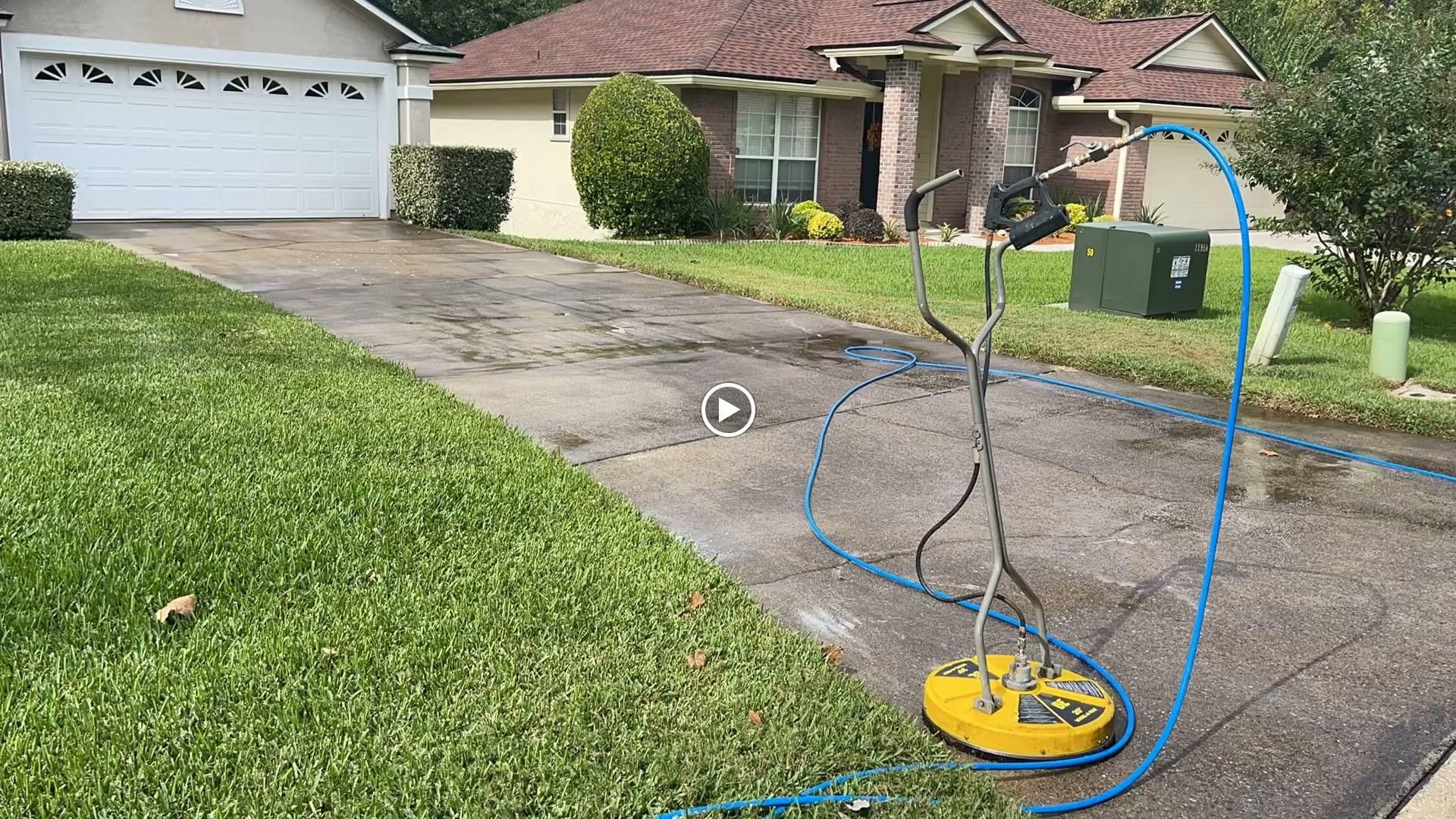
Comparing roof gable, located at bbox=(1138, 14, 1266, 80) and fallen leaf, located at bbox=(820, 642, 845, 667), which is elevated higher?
roof gable, located at bbox=(1138, 14, 1266, 80)

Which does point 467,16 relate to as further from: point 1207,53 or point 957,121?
point 1207,53

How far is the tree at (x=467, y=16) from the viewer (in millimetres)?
38250

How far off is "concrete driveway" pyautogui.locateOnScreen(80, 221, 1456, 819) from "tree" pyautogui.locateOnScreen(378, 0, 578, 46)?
30002 millimetres

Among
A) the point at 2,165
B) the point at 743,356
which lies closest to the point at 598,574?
the point at 743,356

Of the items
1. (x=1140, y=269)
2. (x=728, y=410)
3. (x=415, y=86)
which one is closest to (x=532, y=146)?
(x=415, y=86)

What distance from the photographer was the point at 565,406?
25.1ft

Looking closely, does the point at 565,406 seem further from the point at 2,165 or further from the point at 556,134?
the point at 556,134

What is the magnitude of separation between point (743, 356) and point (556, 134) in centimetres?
1504

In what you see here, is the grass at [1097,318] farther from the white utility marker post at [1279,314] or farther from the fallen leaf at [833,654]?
the fallen leaf at [833,654]

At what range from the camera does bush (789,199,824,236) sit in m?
20.6

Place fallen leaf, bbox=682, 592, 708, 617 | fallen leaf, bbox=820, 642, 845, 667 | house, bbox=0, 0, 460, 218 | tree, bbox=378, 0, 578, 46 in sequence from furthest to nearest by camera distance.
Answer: tree, bbox=378, 0, 578, 46
house, bbox=0, 0, 460, 218
fallen leaf, bbox=682, 592, 708, 617
fallen leaf, bbox=820, 642, 845, 667

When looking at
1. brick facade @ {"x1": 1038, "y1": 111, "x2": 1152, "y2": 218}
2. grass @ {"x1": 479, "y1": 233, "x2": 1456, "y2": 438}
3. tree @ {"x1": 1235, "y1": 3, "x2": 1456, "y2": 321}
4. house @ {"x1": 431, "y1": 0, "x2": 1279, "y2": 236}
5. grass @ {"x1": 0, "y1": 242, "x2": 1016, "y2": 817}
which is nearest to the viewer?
grass @ {"x1": 0, "y1": 242, "x2": 1016, "y2": 817}

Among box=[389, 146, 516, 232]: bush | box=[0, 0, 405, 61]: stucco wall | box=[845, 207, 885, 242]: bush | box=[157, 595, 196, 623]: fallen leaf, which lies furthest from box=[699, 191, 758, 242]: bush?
box=[157, 595, 196, 623]: fallen leaf

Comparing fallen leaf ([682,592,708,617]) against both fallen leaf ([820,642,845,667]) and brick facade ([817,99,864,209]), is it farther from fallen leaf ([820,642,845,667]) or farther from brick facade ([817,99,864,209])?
brick facade ([817,99,864,209])
